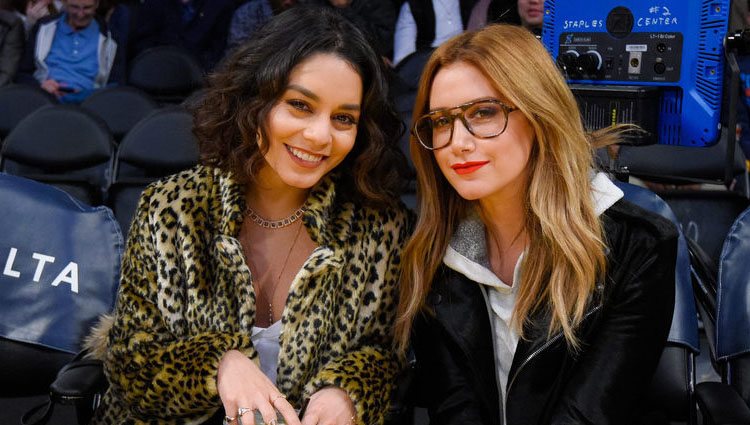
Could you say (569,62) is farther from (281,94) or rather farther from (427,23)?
(427,23)

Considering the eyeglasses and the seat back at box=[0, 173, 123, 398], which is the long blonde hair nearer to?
the eyeglasses

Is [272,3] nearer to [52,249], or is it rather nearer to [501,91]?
[52,249]

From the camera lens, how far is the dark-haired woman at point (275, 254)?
5.84ft

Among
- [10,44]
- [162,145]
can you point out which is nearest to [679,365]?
[162,145]

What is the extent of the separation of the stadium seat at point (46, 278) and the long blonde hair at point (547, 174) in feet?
3.31

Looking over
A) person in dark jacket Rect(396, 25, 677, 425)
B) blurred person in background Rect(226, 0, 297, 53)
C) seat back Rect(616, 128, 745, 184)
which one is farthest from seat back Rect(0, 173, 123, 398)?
blurred person in background Rect(226, 0, 297, 53)

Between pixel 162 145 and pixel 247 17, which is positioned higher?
pixel 247 17

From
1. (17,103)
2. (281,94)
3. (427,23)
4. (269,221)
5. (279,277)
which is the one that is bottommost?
(279,277)

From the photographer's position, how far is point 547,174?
1.73 meters

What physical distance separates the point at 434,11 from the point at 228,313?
12.3ft

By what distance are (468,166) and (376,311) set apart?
437mm

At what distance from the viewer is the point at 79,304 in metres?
2.30

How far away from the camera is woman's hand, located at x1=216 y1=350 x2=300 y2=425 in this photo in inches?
64.9

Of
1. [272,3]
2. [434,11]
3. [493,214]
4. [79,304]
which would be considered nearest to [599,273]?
[493,214]
